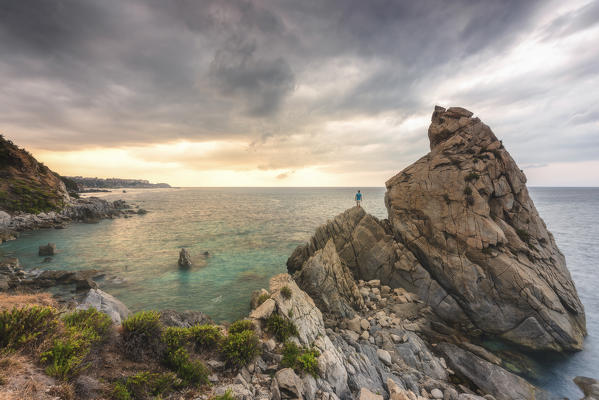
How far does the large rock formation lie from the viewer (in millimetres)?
18406

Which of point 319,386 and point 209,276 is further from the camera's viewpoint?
point 209,276

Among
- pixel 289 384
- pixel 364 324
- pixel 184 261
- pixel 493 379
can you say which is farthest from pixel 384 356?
pixel 184 261

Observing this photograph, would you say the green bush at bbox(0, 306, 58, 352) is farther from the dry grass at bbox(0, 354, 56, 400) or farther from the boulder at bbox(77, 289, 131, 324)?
the boulder at bbox(77, 289, 131, 324)

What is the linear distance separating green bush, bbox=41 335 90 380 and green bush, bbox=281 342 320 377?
7.41m

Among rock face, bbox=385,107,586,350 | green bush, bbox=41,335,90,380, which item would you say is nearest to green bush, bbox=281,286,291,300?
green bush, bbox=41,335,90,380

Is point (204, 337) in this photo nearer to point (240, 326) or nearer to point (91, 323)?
point (240, 326)

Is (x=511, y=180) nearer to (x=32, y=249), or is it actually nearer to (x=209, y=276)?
(x=209, y=276)

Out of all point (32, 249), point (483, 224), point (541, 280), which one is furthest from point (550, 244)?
point (32, 249)

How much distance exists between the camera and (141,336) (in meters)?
8.86

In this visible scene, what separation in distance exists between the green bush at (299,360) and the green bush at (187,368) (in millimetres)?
3569

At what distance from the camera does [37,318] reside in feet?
23.8

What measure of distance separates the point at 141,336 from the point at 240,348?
4103mm

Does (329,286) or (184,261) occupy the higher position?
(329,286)

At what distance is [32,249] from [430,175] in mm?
59192
